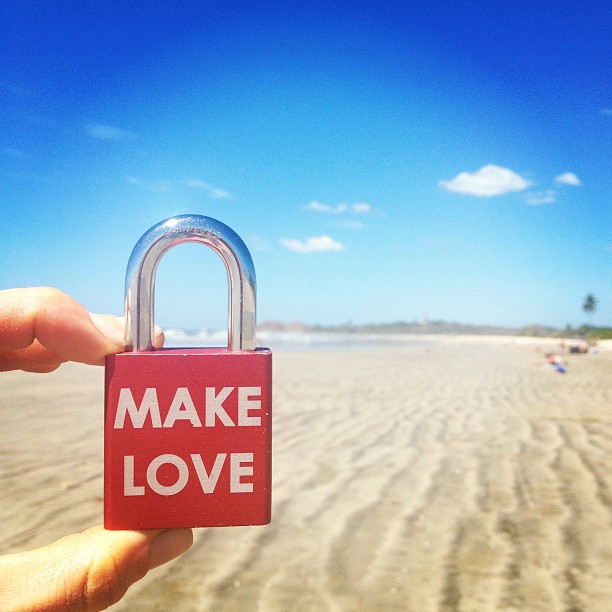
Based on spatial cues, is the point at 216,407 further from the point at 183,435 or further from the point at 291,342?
the point at 291,342

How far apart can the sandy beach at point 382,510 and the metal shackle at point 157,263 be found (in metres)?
1.98

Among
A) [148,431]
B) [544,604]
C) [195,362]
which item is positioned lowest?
[544,604]

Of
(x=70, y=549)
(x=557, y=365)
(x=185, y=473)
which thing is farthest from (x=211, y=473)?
(x=557, y=365)

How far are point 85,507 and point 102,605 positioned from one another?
297 cm

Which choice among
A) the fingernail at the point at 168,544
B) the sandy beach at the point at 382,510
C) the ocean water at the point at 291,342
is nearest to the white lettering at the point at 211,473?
the fingernail at the point at 168,544

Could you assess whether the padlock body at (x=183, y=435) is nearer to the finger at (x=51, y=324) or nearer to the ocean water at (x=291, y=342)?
the finger at (x=51, y=324)

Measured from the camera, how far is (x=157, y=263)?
1403 millimetres

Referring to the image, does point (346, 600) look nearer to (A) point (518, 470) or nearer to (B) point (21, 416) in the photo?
(A) point (518, 470)

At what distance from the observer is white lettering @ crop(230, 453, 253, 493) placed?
1.27 meters

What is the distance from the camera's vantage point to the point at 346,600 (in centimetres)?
286

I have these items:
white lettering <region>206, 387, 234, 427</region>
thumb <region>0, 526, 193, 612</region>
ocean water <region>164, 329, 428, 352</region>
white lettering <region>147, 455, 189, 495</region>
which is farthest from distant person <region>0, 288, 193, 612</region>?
ocean water <region>164, 329, 428, 352</region>

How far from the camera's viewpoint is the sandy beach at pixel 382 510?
2.96m

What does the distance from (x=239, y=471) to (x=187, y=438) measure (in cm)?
14

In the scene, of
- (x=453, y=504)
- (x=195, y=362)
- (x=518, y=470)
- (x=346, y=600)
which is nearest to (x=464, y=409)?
(x=518, y=470)
